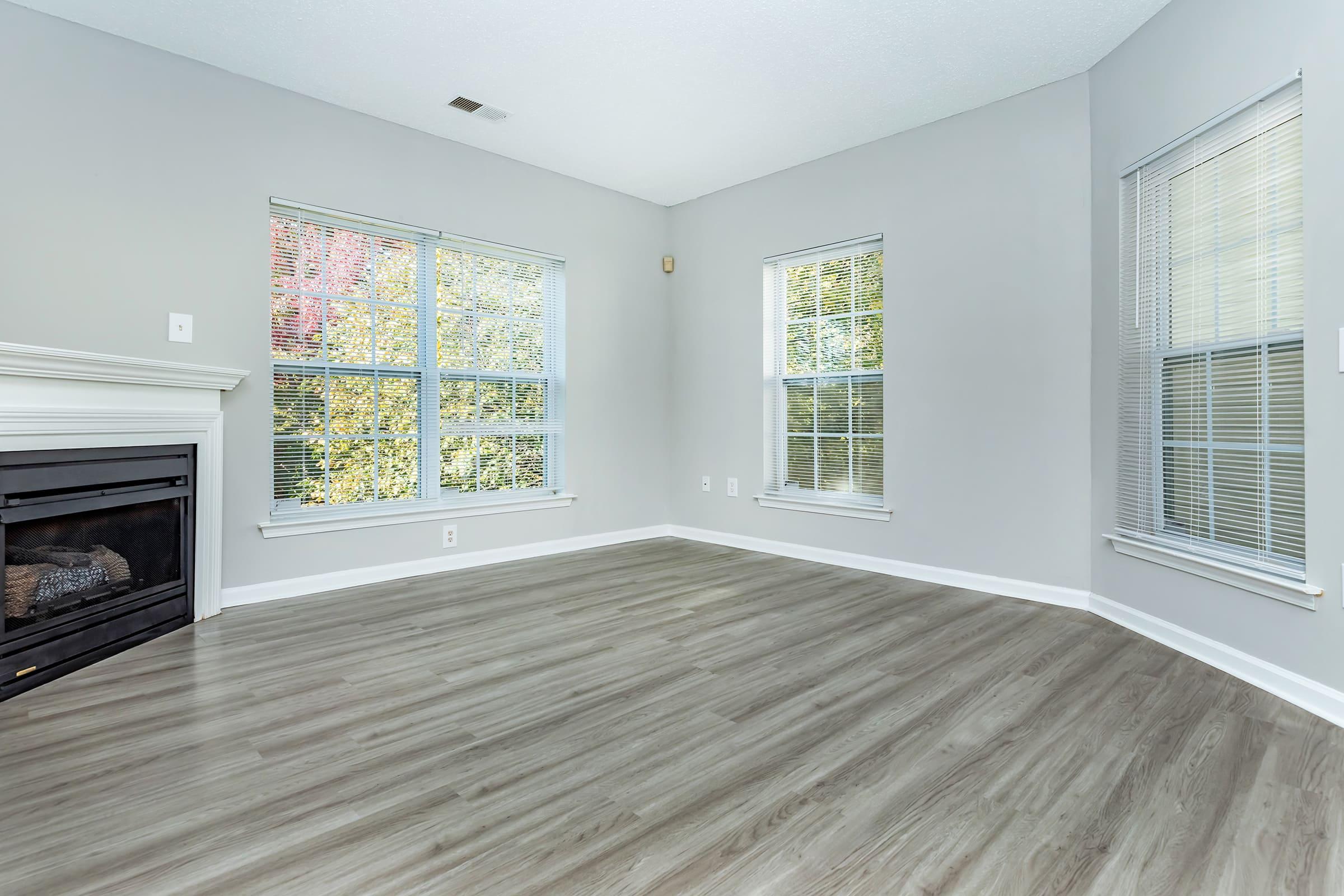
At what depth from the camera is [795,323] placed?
15.0 feet

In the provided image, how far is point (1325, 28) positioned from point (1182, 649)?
215 cm

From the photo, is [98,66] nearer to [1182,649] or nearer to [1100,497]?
[1100,497]

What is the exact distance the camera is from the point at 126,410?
267cm

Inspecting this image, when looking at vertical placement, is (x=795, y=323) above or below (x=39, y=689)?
above

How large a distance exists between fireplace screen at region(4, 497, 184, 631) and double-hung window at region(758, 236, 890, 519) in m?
3.34

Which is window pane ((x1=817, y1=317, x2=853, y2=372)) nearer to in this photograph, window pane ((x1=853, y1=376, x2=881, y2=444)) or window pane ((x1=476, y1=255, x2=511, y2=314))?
window pane ((x1=853, y1=376, x2=881, y2=444))

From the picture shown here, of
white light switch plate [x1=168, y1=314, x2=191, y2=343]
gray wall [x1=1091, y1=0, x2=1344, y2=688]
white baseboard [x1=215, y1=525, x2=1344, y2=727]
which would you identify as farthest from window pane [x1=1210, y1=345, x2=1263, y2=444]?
white light switch plate [x1=168, y1=314, x2=191, y2=343]

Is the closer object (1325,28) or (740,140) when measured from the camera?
(1325,28)

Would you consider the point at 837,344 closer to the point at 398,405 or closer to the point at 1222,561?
the point at 1222,561

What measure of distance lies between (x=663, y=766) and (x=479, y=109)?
134 inches

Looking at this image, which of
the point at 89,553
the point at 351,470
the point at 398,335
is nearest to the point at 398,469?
the point at 351,470

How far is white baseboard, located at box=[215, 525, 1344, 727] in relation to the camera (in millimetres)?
2209

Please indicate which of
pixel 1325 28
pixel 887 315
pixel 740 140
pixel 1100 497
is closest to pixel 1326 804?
pixel 1100 497

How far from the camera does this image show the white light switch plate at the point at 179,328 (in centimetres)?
311
